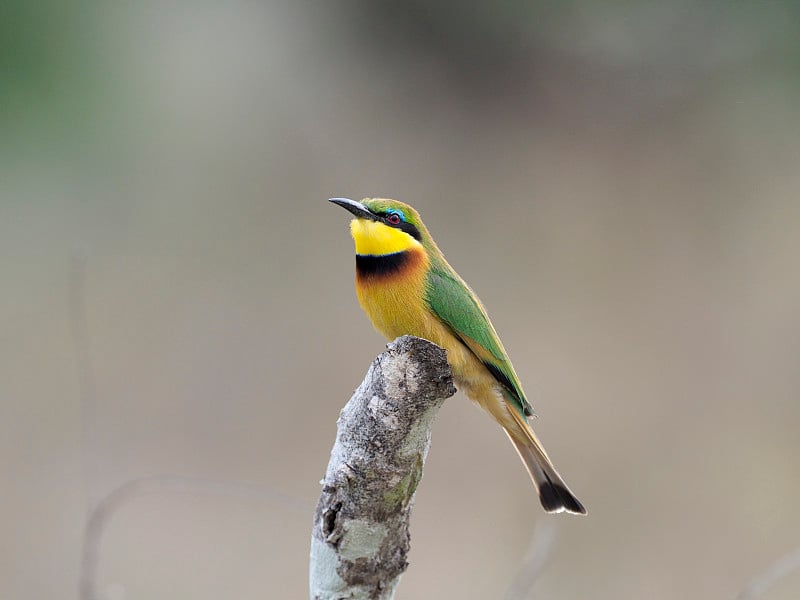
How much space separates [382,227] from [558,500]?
59 centimetres

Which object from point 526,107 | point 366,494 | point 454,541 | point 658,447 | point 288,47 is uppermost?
point 288,47

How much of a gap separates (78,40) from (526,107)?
5.32ft

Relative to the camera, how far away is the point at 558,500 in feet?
4.49

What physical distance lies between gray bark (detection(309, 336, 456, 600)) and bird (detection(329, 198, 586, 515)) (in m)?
0.40

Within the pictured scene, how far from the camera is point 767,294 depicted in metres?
2.64

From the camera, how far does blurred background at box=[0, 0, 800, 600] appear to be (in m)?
2.21

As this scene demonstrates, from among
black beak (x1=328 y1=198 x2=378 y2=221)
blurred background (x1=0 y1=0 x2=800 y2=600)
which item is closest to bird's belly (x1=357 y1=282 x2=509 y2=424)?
black beak (x1=328 y1=198 x2=378 y2=221)

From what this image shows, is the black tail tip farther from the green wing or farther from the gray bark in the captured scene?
the gray bark

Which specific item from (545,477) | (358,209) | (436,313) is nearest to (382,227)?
(358,209)

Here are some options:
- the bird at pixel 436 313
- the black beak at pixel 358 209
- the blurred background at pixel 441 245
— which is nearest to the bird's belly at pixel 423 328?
the bird at pixel 436 313

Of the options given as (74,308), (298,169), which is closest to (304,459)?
(74,308)

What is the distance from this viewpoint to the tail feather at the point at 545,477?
4.45 ft

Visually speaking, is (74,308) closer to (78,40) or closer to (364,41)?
(78,40)

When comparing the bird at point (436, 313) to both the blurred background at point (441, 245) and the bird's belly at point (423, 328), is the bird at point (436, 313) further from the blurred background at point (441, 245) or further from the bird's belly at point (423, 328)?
the blurred background at point (441, 245)
